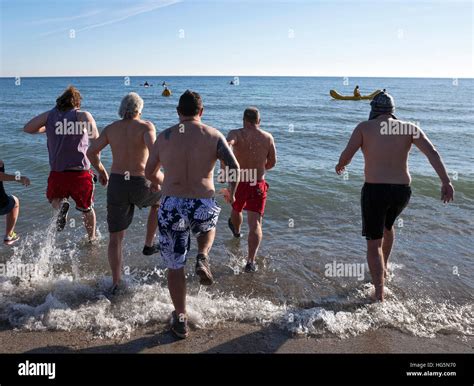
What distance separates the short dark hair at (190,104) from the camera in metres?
3.27

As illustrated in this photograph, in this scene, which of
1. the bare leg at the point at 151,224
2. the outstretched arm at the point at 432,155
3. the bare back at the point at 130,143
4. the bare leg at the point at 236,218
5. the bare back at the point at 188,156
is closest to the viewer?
the bare back at the point at 188,156

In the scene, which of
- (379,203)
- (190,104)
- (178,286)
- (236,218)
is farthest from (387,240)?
(190,104)

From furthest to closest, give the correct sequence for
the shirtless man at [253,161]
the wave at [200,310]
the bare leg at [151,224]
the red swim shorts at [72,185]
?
the shirtless man at [253,161] < the bare leg at [151,224] < the red swim shorts at [72,185] < the wave at [200,310]

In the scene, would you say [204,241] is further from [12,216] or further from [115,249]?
[12,216]

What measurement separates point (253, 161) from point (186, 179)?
5.87 feet

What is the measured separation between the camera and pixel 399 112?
29.6m

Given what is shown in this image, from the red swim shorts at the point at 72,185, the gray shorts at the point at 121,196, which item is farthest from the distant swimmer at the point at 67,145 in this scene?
the gray shorts at the point at 121,196

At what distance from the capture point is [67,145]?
15.0ft

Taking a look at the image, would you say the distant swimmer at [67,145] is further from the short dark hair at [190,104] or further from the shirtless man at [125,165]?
the short dark hair at [190,104]

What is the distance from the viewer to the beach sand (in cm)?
331

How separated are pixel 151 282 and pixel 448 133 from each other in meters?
18.1

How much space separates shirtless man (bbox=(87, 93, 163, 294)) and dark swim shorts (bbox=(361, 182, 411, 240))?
214cm
